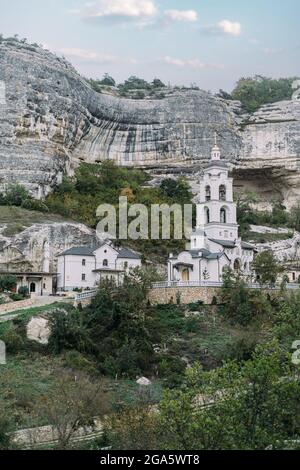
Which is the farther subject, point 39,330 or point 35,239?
point 35,239

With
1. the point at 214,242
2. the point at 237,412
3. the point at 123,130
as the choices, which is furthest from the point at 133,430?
the point at 123,130

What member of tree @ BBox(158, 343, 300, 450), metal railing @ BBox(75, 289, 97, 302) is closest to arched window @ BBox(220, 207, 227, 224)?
metal railing @ BBox(75, 289, 97, 302)

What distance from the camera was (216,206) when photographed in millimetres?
64500

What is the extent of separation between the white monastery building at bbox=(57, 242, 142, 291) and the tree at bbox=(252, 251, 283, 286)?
7.26 metres

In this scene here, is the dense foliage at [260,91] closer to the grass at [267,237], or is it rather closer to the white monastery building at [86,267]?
the grass at [267,237]

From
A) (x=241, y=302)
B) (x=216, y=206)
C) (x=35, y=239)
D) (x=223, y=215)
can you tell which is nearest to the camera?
(x=241, y=302)

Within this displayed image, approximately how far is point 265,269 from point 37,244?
14.9 meters

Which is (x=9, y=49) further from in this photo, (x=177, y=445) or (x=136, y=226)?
(x=177, y=445)

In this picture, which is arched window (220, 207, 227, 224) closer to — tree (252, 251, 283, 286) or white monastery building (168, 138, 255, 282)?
white monastery building (168, 138, 255, 282)

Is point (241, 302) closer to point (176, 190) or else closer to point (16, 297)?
point (16, 297)

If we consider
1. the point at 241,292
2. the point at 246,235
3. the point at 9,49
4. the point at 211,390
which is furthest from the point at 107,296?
the point at 9,49

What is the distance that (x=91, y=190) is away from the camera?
79.2m

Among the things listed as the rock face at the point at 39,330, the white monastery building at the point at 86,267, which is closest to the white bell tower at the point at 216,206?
the white monastery building at the point at 86,267

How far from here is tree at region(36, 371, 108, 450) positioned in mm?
34531
